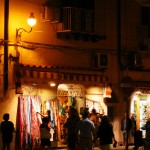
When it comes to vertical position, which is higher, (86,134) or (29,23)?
(29,23)

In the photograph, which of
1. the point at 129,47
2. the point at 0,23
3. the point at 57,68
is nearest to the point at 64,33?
the point at 57,68

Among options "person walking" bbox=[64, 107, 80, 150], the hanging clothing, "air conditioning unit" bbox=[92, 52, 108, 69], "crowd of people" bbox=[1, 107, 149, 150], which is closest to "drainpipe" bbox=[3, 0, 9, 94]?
the hanging clothing

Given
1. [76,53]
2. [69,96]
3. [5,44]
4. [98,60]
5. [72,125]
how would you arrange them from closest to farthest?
[72,125], [5,44], [69,96], [76,53], [98,60]

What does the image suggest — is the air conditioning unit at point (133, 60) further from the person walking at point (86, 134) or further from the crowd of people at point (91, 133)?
the person walking at point (86, 134)

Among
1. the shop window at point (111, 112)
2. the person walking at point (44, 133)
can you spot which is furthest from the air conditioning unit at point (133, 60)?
the person walking at point (44, 133)

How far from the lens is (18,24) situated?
87.2 ft

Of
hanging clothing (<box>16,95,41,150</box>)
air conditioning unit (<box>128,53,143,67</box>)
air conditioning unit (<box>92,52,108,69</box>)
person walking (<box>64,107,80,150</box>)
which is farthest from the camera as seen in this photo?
air conditioning unit (<box>128,53,143,67</box>)

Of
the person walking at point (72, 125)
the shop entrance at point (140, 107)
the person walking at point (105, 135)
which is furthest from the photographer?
the shop entrance at point (140, 107)

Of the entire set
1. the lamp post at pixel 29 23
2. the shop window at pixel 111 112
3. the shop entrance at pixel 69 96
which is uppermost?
the lamp post at pixel 29 23

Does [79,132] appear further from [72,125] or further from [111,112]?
[111,112]

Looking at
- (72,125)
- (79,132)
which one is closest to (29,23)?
(72,125)

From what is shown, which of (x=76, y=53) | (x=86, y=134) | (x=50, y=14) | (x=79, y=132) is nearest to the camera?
(x=86, y=134)

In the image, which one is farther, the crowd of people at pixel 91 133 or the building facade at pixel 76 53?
the building facade at pixel 76 53

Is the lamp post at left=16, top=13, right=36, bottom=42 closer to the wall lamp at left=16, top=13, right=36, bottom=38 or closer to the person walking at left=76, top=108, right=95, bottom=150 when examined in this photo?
the wall lamp at left=16, top=13, right=36, bottom=38
